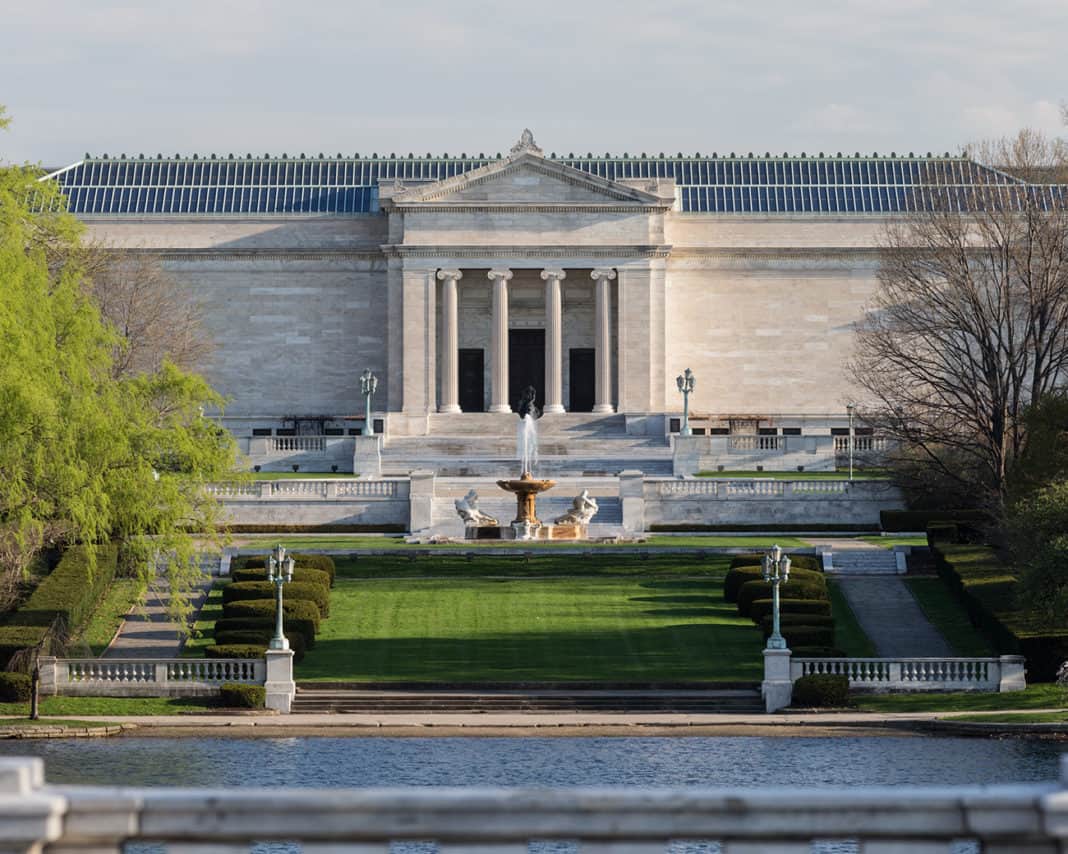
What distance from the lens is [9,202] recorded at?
5319 centimetres

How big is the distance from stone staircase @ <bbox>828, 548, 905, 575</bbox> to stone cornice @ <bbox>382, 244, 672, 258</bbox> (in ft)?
124

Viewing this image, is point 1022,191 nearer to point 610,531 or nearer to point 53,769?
point 610,531

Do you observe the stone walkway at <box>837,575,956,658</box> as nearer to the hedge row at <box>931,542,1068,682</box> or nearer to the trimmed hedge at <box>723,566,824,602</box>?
the hedge row at <box>931,542,1068,682</box>

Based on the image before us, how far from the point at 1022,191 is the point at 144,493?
127 ft

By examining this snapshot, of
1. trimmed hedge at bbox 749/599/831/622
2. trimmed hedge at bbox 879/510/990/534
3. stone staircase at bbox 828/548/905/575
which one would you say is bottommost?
trimmed hedge at bbox 749/599/831/622

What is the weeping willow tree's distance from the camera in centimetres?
5059

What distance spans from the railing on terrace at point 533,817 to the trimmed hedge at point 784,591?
46.9m

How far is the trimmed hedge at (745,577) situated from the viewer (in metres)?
61.2

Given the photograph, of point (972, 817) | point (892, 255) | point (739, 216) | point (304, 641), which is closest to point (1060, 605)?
point (304, 641)

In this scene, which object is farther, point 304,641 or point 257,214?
point 257,214

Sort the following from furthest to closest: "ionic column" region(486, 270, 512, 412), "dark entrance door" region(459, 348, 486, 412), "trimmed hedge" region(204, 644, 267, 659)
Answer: "dark entrance door" region(459, 348, 486, 412)
"ionic column" region(486, 270, 512, 412)
"trimmed hedge" region(204, 644, 267, 659)

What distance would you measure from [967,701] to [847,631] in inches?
374

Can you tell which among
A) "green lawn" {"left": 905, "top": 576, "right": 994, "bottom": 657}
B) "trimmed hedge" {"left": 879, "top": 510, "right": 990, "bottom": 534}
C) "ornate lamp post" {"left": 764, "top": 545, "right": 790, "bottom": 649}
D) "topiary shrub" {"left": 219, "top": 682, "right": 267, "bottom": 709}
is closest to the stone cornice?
"trimmed hedge" {"left": 879, "top": 510, "right": 990, "bottom": 534}

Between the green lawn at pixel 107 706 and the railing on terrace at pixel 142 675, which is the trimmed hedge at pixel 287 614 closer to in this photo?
the railing on terrace at pixel 142 675
